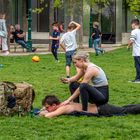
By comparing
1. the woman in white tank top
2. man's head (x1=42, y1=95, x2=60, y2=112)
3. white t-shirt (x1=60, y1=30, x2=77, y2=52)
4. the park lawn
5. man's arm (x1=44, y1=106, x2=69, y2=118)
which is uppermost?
white t-shirt (x1=60, y1=30, x2=77, y2=52)

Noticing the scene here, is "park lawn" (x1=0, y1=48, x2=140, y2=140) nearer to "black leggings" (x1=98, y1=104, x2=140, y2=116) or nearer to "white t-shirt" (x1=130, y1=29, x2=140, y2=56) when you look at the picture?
"black leggings" (x1=98, y1=104, x2=140, y2=116)

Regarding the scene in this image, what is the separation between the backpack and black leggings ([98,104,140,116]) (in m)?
1.28

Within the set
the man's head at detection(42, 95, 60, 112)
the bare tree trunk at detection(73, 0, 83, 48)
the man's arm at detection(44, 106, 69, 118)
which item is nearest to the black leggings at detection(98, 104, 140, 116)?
the man's arm at detection(44, 106, 69, 118)

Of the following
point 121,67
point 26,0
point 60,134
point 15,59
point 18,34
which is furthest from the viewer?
point 26,0

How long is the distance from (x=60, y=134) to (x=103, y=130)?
0.71 m

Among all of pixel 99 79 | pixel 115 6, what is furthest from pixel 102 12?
pixel 99 79

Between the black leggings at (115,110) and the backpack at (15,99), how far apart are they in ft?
4.18

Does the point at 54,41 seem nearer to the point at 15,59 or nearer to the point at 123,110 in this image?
the point at 15,59

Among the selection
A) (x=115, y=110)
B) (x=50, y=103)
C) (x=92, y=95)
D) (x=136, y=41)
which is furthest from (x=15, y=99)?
(x=136, y=41)

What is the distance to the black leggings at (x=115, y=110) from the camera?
10.3 m

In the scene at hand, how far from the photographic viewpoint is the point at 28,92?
10211 millimetres

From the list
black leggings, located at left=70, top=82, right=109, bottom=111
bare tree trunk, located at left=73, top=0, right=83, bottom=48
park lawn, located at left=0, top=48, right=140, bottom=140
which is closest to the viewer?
park lawn, located at left=0, top=48, right=140, bottom=140

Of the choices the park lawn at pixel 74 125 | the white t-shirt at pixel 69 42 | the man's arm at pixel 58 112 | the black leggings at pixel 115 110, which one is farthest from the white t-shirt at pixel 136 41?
the man's arm at pixel 58 112

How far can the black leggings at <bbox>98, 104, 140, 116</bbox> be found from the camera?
1029cm
